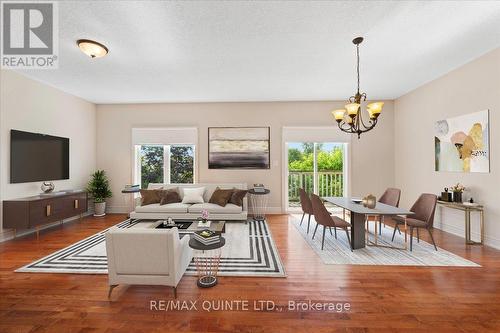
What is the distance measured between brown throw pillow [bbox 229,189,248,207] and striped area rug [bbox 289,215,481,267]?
1719 mm

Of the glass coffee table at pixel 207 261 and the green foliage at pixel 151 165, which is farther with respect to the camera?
the green foliage at pixel 151 165

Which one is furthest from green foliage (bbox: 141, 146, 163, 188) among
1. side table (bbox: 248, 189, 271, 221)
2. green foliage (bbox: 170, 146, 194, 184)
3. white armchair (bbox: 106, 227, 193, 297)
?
white armchair (bbox: 106, 227, 193, 297)

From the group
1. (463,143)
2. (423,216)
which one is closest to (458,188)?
(463,143)

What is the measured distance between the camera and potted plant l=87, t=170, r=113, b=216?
544cm

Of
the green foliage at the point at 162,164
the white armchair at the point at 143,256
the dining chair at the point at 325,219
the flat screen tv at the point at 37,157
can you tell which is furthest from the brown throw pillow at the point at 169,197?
the dining chair at the point at 325,219

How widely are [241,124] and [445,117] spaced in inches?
170

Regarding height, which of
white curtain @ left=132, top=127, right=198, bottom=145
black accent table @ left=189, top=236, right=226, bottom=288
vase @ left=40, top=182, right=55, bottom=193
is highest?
white curtain @ left=132, top=127, right=198, bottom=145

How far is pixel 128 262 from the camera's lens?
2.13 metres

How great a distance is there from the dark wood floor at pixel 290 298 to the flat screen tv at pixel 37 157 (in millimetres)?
1675

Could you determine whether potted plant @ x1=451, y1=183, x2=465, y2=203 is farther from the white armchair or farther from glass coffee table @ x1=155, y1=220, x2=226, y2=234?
the white armchair

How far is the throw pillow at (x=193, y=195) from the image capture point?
4.94 metres

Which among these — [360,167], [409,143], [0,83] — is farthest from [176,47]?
[409,143]

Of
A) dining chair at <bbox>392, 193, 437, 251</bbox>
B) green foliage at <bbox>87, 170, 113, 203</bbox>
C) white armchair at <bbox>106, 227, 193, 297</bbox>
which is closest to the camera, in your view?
white armchair at <bbox>106, 227, 193, 297</bbox>

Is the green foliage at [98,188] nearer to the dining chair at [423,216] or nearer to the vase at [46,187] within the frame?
the vase at [46,187]
